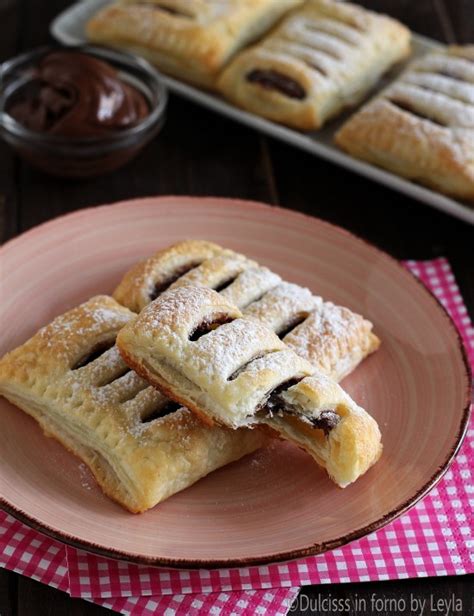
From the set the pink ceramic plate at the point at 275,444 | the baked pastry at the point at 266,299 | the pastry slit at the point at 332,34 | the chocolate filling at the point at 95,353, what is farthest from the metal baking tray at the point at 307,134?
the chocolate filling at the point at 95,353

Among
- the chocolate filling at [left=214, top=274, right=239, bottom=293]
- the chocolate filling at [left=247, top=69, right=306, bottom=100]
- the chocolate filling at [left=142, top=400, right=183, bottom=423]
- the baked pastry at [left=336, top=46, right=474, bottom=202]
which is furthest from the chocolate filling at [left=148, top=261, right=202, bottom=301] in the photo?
the chocolate filling at [left=247, top=69, right=306, bottom=100]

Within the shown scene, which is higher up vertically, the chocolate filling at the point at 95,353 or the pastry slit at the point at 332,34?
the chocolate filling at the point at 95,353

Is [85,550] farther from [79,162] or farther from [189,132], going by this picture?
[189,132]

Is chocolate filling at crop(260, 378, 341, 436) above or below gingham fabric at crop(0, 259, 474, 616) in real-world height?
above

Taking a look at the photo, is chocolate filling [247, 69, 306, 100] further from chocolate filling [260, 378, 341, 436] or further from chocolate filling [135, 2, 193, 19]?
chocolate filling [260, 378, 341, 436]

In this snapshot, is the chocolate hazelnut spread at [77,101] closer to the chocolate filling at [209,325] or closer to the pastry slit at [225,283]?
the pastry slit at [225,283]

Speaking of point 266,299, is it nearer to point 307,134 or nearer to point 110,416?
point 110,416

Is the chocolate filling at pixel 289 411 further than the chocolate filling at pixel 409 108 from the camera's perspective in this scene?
No

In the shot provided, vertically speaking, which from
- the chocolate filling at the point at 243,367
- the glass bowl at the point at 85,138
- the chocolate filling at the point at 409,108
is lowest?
the chocolate filling at the point at 409,108
